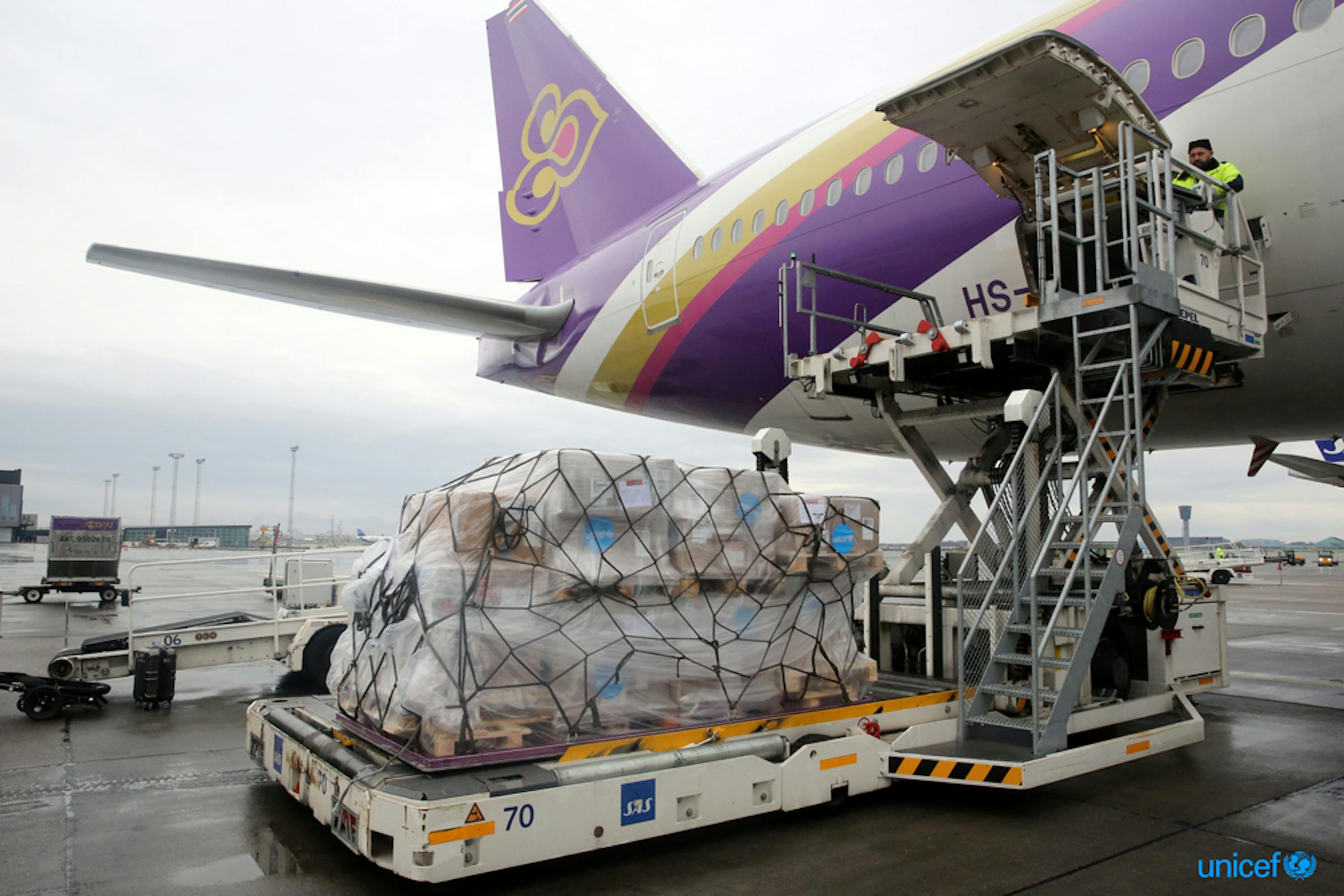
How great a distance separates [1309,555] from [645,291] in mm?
99214

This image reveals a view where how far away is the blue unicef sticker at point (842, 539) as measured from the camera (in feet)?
18.2

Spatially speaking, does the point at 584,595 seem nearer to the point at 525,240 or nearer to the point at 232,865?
the point at 232,865

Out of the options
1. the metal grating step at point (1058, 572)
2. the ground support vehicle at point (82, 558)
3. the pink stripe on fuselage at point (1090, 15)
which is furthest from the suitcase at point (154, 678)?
the ground support vehicle at point (82, 558)

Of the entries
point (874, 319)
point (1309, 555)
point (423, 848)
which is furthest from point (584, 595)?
point (1309, 555)

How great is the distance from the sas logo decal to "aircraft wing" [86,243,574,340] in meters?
2.99

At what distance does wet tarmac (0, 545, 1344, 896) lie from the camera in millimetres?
4207

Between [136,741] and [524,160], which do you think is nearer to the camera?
[136,741]

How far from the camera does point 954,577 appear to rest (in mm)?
7684

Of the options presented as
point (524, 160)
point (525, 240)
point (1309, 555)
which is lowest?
point (1309, 555)

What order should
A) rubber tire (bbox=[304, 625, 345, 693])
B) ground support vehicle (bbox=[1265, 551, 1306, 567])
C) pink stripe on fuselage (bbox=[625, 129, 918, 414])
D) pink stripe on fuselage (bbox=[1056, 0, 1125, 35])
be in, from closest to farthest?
pink stripe on fuselage (bbox=[1056, 0, 1125, 35]) < pink stripe on fuselage (bbox=[625, 129, 918, 414]) < rubber tire (bbox=[304, 625, 345, 693]) < ground support vehicle (bbox=[1265, 551, 1306, 567])

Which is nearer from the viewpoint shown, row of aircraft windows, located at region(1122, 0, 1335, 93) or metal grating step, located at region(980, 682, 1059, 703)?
metal grating step, located at region(980, 682, 1059, 703)

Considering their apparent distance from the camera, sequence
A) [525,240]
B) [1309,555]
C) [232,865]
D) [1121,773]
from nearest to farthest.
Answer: [232,865], [1121,773], [525,240], [1309,555]

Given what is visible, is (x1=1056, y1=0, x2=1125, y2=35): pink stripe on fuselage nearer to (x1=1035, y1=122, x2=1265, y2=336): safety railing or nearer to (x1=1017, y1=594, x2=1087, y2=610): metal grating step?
(x1=1035, y1=122, x2=1265, y2=336): safety railing

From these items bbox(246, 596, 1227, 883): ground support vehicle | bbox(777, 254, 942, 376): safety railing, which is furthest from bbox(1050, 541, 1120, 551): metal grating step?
bbox(777, 254, 942, 376): safety railing
